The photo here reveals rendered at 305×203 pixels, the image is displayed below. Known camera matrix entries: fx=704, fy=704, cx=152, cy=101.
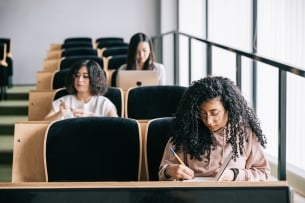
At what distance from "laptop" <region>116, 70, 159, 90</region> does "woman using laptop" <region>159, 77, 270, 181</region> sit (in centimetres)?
271

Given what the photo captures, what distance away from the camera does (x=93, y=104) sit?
14.4ft

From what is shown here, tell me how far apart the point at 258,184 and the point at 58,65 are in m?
5.80

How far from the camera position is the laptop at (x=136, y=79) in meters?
5.36

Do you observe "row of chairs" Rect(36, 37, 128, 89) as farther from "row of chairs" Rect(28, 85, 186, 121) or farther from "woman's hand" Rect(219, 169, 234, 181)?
"woman's hand" Rect(219, 169, 234, 181)

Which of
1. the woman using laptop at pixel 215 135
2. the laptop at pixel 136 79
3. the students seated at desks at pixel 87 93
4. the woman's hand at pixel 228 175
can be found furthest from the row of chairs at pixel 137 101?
the woman's hand at pixel 228 175

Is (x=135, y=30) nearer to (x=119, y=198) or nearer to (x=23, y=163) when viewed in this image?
(x=23, y=163)

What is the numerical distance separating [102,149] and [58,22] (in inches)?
384

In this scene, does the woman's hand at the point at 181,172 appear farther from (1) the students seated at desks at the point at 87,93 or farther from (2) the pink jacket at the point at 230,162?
(1) the students seated at desks at the point at 87,93

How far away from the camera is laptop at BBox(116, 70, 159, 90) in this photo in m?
5.36

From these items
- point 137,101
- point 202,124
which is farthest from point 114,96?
point 202,124

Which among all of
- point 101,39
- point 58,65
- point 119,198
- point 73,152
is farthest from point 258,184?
point 101,39

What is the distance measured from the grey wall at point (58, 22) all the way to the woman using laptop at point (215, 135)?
32.8ft

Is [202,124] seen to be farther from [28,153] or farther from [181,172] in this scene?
[28,153]

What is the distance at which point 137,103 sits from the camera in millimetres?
4469
